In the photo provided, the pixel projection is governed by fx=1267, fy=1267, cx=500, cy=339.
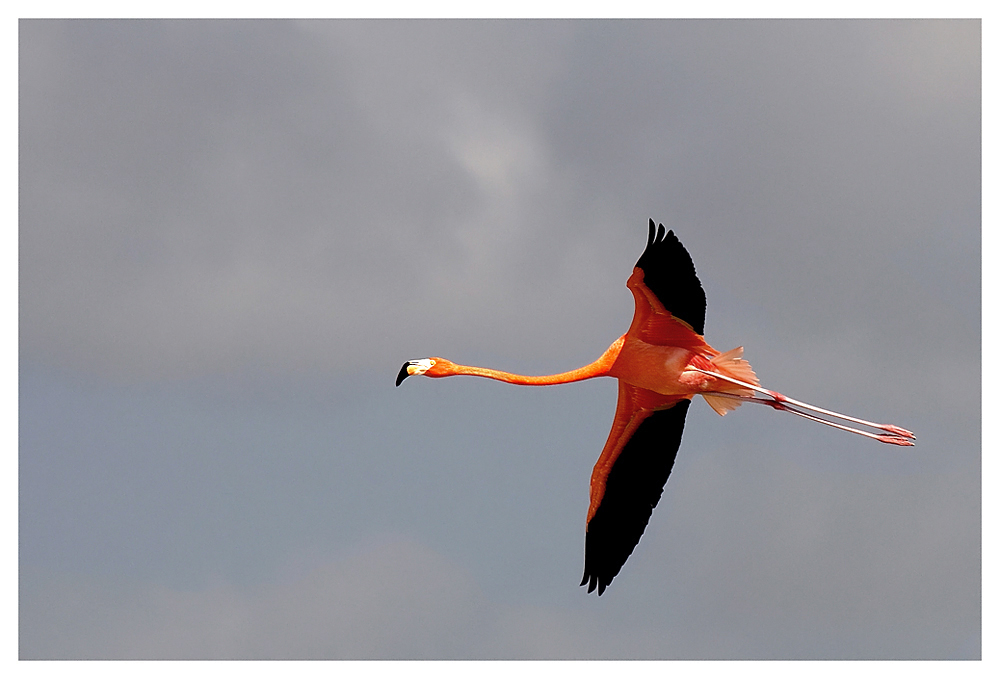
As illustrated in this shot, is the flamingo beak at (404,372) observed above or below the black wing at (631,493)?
above

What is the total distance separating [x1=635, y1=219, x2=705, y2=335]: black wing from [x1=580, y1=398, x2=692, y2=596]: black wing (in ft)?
8.85

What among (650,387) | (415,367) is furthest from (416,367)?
(650,387)

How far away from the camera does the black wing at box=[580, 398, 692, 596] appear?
23297mm

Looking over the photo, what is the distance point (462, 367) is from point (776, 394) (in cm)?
549

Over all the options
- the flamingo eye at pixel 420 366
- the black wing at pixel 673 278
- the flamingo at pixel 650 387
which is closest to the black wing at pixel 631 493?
the flamingo at pixel 650 387

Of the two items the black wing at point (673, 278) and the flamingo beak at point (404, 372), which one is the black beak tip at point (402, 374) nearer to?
the flamingo beak at point (404, 372)

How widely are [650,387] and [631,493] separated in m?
2.42

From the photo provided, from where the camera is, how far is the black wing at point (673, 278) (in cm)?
2025

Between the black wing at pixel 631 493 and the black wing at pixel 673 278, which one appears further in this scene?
the black wing at pixel 631 493

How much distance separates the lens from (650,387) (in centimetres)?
2209

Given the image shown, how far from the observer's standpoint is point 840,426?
855 inches

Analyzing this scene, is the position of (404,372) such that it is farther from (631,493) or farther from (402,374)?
(631,493)

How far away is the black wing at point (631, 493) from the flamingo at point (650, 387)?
2 centimetres
